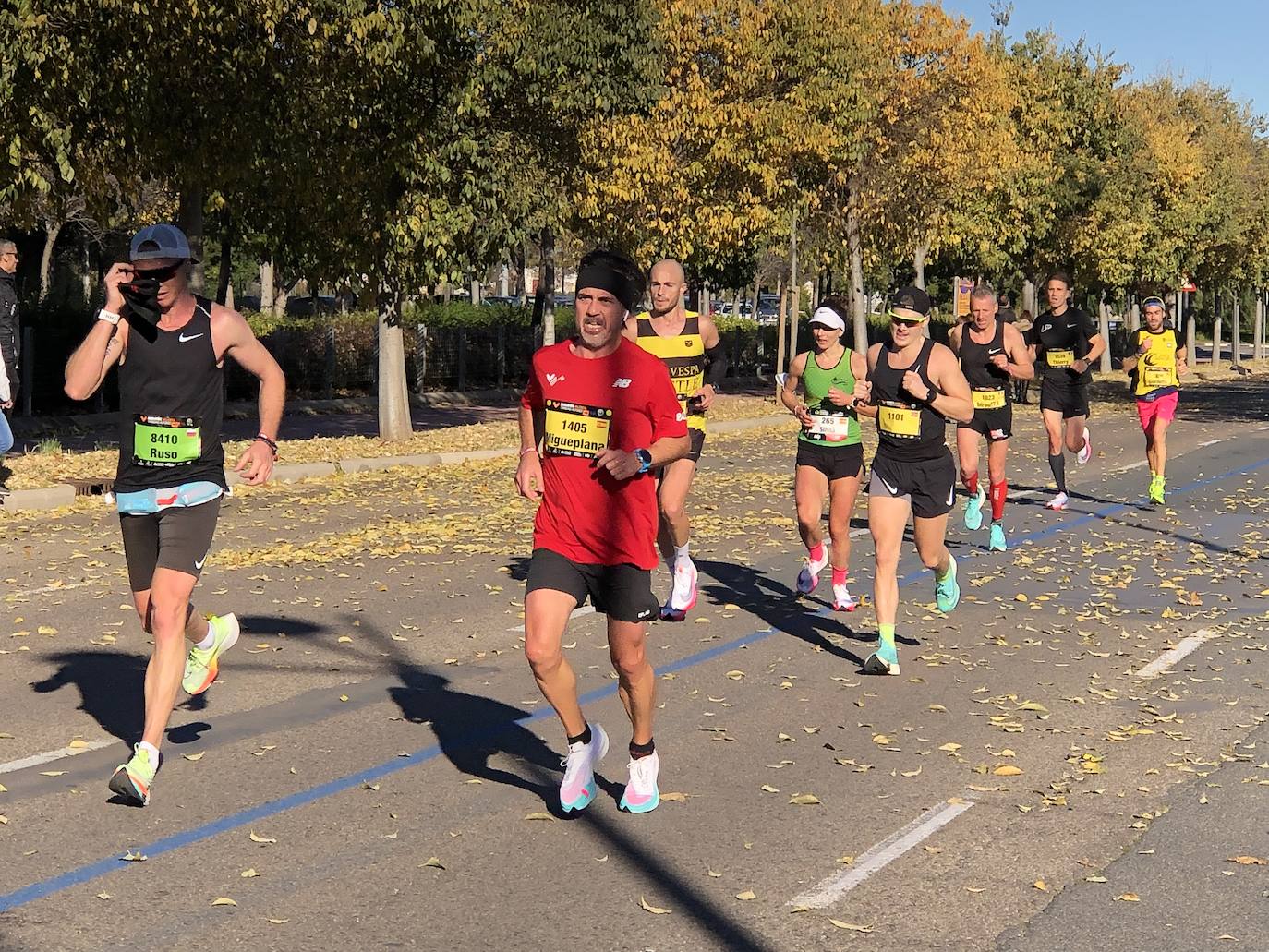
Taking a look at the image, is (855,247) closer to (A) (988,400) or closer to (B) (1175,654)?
(A) (988,400)

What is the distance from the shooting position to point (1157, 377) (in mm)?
17125

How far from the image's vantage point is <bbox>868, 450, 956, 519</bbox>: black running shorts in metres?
9.30

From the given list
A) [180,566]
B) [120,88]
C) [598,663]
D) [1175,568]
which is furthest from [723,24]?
[180,566]

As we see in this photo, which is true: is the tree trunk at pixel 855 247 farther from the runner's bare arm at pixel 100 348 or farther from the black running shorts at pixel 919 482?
the runner's bare arm at pixel 100 348

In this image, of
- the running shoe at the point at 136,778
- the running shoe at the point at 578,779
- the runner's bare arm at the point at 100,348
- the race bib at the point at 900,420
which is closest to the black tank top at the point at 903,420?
the race bib at the point at 900,420

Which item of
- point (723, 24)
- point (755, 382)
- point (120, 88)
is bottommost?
point (755, 382)

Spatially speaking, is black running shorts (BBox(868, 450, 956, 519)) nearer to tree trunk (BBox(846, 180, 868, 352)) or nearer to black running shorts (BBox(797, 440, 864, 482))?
black running shorts (BBox(797, 440, 864, 482))

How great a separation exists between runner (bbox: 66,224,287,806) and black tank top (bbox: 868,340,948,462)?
158 inches

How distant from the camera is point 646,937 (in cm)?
500

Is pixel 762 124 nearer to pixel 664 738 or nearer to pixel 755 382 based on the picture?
pixel 755 382

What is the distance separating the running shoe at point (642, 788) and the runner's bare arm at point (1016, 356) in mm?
8255

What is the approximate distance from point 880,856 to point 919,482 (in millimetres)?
3869

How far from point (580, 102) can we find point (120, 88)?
8776mm

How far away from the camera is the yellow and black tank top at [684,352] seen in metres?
10.3
